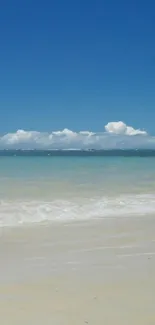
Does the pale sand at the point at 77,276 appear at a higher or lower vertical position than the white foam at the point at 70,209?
lower

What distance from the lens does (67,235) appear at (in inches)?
281

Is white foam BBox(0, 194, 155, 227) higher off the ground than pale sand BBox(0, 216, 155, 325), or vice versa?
white foam BBox(0, 194, 155, 227)

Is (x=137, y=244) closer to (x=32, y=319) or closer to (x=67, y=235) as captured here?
(x=67, y=235)

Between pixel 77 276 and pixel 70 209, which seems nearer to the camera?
pixel 77 276

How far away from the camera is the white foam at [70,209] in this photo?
8844 mm

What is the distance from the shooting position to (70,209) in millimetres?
10039

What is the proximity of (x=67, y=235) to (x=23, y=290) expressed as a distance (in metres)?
2.67

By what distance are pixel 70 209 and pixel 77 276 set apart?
5100 mm

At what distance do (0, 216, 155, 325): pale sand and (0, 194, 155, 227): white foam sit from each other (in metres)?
1.25

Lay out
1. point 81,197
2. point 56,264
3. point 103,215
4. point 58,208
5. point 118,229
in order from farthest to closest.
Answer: point 81,197
point 58,208
point 103,215
point 118,229
point 56,264

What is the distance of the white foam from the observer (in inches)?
348

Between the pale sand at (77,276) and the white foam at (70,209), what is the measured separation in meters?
1.25

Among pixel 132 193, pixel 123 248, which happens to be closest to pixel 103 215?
pixel 123 248

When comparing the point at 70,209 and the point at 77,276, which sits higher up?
the point at 70,209
